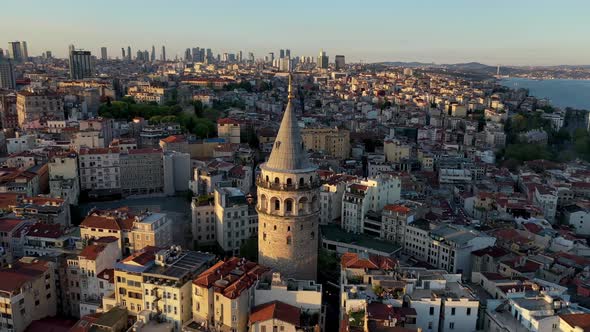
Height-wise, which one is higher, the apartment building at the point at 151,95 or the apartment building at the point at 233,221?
the apartment building at the point at 151,95

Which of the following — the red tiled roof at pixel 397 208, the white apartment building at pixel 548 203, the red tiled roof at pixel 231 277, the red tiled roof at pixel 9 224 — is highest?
the red tiled roof at pixel 231 277

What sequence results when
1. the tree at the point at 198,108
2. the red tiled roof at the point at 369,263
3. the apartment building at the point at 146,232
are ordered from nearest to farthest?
the red tiled roof at the point at 369,263 < the apartment building at the point at 146,232 < the tree at the point at 198,108

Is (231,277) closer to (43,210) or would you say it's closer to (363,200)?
(363,200)

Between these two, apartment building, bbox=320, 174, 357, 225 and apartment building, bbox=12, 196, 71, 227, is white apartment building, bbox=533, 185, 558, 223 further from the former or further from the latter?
apartment building, bbox=12, 196, 71, 227

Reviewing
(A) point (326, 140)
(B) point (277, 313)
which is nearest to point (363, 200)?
(B) point (277, 313)

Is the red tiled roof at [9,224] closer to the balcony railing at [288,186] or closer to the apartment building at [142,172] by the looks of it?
the balcony railing at [288,186]

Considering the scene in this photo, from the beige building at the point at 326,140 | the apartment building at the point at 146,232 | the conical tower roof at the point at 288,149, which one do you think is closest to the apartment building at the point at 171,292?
the conical tower roof at the point at 288,149

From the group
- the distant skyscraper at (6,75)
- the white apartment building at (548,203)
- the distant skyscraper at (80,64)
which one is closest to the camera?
the white apartment building at (548,203)

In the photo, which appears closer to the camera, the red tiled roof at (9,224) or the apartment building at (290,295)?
the apartment building at (290,295)
